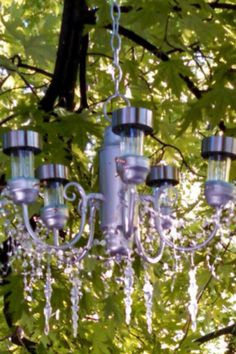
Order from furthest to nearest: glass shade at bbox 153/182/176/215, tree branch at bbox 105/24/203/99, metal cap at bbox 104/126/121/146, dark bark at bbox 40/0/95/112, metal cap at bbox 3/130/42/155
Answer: dark bark at bbox 40/0/95/112 < tree branch at bbox 105/24/203/99 < glass shade at bbox 153/182/176/215 < metal cap at bbox 104/126/121/146 < metal cap at bbox 3/130/42/155

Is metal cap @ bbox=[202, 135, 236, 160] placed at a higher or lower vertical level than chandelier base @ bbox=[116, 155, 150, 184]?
higher

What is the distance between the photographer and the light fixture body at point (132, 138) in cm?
157

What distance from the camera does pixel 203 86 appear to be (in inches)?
129

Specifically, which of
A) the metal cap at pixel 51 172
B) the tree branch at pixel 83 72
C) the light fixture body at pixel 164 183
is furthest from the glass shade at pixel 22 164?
the tree branch at pixel 83 72

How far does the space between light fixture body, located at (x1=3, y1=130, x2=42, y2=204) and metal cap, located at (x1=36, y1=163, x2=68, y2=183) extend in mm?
120

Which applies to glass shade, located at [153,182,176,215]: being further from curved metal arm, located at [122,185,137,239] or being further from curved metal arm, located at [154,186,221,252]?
curved metal arm, located at [122,185,137,239]

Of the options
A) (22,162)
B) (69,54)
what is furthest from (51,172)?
(69,54)

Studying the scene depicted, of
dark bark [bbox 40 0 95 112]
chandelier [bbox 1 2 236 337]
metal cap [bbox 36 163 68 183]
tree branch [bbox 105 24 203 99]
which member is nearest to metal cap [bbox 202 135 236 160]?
chandelier [bbox 1 2 236 337]

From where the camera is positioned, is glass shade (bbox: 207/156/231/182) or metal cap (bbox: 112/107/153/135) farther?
glass shade (bbox: 207/156/231/182)

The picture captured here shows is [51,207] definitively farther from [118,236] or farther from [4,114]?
[4,114]

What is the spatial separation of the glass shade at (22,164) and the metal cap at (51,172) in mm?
128

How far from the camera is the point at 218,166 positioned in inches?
67.6

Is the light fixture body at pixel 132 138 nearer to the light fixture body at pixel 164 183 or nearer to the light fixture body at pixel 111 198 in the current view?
the light fixture body at pixel 111 198

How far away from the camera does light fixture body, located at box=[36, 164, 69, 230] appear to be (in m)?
1.83
